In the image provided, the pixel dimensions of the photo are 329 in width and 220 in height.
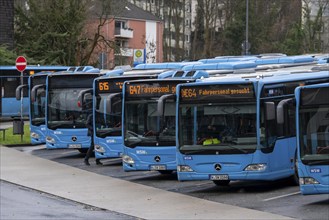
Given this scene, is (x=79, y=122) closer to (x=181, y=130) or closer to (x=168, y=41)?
(x=181, y=130)

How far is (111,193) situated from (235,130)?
3.95 meters

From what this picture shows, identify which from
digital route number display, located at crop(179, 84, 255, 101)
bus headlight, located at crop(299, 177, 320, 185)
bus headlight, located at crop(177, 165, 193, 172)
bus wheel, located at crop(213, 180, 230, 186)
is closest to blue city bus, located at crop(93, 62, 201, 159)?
bus wheel, located at crop(213, 180, 230, 186)

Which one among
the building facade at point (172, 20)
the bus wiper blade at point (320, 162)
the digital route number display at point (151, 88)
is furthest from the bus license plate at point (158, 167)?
the building facade at point (172, 20)

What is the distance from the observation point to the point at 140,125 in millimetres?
22406

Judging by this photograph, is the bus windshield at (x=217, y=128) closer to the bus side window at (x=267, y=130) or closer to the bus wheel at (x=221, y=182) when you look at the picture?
the bus side window at (x=267, y=130)

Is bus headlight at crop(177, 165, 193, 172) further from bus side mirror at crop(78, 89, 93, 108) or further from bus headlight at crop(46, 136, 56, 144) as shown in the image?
bus headlight at crop(46, 136, 56, 144)

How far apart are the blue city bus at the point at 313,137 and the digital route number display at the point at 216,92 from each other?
8.81 ft

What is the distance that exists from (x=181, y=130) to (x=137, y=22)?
77.9m

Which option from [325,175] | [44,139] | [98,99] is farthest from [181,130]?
[44,139]

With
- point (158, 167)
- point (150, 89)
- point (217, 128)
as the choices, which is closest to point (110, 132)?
point (150, 89)

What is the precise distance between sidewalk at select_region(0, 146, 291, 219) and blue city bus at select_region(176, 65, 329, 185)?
981 millimetres

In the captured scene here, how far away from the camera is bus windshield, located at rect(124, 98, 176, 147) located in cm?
2175

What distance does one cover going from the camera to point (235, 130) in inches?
740

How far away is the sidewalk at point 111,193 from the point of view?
16.8m
